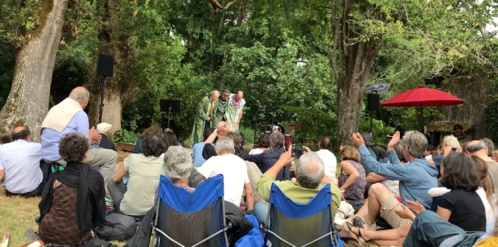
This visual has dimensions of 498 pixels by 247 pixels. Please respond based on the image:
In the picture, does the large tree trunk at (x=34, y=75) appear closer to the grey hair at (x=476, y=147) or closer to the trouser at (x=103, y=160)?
the trouser at (x=103, y=160)

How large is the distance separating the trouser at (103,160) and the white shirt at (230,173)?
4.09ft

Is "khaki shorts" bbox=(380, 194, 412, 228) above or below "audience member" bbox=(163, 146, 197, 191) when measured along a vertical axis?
below

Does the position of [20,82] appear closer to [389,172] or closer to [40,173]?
[40,173]

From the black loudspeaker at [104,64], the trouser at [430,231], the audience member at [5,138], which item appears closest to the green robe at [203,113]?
the black loudspeaker at [104,64]

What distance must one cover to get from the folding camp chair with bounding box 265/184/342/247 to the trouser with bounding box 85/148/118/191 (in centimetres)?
226

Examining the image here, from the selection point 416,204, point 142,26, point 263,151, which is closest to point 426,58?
point 142,26

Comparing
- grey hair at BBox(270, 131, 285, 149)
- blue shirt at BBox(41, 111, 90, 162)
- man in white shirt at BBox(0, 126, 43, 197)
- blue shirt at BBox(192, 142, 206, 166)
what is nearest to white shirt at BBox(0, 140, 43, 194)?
man in white shirt at BBox(0, 126, 43, 197)

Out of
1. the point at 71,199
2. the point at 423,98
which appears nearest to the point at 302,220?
the point at 71,199

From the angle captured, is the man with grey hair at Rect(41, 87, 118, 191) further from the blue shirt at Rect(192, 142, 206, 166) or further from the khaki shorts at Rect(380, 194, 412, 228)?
the khaki shorts at Rect(380, 194, 412, 228)

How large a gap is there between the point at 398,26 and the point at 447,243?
8553 millimetres

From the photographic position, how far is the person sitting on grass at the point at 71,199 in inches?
148

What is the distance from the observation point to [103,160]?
518cm

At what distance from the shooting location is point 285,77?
743 inches

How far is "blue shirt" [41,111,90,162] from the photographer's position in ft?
17.6
